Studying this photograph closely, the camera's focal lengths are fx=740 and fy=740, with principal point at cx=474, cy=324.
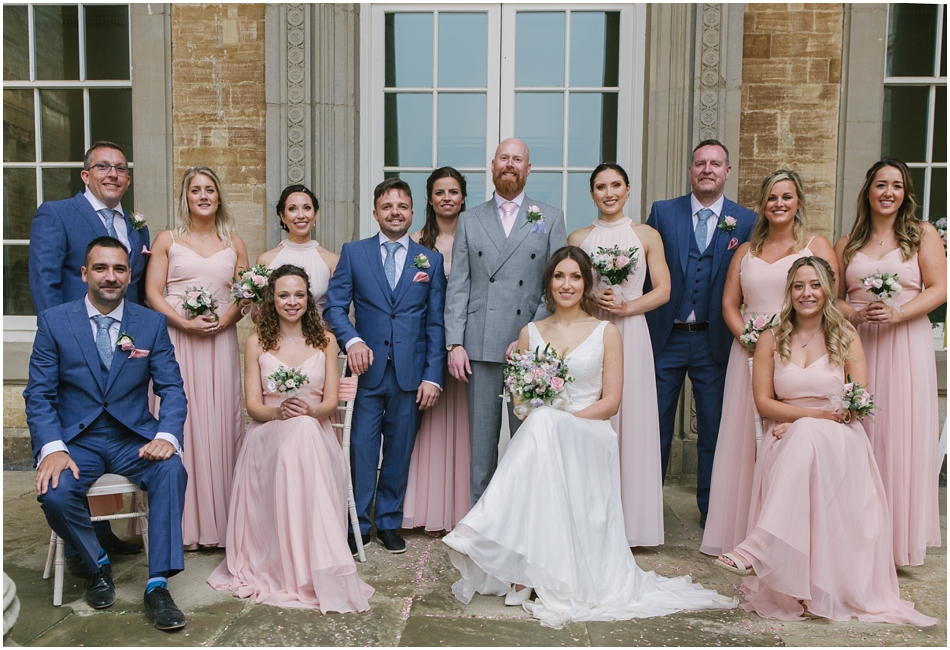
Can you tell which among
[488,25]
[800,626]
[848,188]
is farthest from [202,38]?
[800,626]

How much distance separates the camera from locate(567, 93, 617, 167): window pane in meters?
6.29

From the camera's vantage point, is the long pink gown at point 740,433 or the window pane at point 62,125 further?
the window pane at point 62,125

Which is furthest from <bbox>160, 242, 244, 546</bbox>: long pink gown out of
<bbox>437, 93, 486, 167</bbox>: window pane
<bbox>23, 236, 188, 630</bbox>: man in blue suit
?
<bbox>437, 93, 486, 167</bbox>: window pane

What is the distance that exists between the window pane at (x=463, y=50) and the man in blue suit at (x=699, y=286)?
7.92ft

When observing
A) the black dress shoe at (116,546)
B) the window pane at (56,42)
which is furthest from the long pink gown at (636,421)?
the window pane at (56,42)

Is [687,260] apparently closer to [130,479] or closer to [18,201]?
[130,479]

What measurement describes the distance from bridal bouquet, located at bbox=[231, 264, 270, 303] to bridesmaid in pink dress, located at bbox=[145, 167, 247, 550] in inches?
8.5

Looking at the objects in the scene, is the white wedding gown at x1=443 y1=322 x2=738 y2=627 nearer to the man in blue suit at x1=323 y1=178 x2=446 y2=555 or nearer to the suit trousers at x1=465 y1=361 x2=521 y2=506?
the suit trousers at x1=465 y1=361 x2=521 y2=506

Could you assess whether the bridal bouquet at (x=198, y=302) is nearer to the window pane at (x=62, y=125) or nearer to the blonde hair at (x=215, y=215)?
the blonde hair at (x=215, y=215)

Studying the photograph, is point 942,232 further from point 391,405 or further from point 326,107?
point 326,107

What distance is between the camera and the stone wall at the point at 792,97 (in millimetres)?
5930

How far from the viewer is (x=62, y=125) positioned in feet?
21.6

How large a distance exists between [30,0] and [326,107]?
9.61ft

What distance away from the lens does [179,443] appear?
373 centimetres
